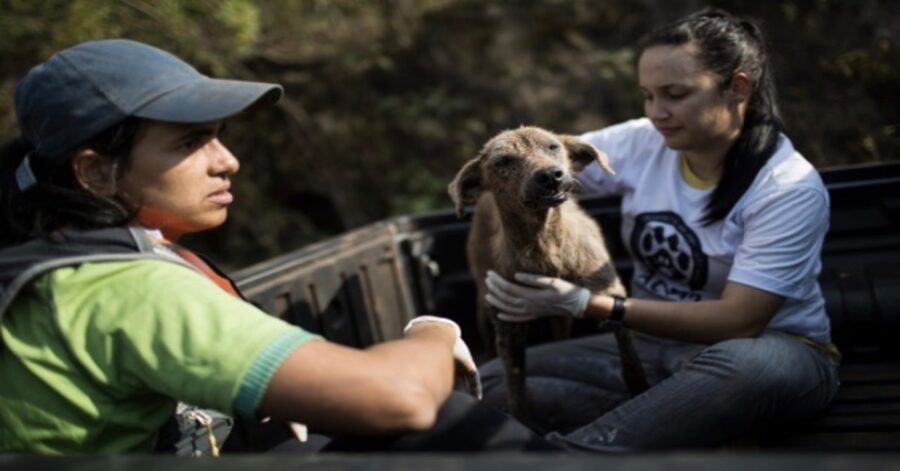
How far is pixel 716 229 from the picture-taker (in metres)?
3.15

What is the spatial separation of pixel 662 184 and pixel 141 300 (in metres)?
2.23

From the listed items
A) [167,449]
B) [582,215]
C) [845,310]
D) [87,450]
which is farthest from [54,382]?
[845,310]

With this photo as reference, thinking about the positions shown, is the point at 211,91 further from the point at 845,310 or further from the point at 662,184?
the point at 845,310

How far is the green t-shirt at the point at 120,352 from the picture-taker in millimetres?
1616

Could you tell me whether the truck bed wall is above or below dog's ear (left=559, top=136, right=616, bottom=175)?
below

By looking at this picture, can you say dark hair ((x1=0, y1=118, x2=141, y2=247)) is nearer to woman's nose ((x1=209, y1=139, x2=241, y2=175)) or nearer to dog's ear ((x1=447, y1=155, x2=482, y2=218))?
woman's nose ((x1=209, y1=139, x2=241, y2=175))

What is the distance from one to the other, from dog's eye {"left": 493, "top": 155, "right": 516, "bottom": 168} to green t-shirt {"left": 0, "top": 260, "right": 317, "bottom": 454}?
1851 mm

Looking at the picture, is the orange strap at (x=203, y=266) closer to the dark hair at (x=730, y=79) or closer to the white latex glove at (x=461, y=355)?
the white latex glove at (x=461, y=355)

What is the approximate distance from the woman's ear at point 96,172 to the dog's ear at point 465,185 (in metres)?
1.74

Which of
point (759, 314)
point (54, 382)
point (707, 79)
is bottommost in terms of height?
point (759, 314)

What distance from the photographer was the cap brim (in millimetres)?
1885

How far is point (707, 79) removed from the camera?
3098mm

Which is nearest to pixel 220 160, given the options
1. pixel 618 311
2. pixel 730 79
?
pixel 618 311

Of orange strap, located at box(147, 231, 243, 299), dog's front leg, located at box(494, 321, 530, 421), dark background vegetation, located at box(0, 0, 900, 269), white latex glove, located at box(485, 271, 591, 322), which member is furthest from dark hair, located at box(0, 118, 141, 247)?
dark background vegetation, located at box(0, 0, 900, 269)
